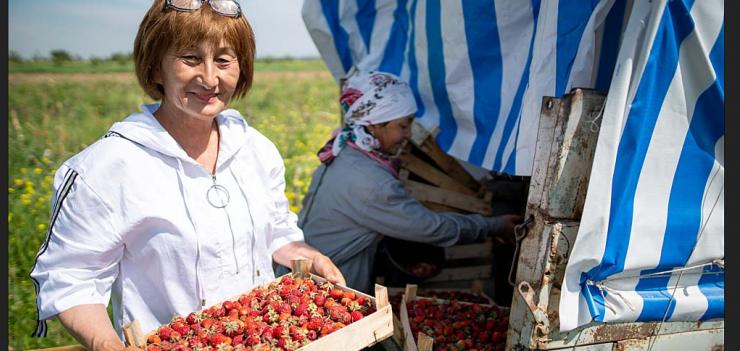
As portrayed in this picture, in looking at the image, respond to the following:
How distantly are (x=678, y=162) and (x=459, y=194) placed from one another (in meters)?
2.08

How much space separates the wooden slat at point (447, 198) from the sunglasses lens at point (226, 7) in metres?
2.24

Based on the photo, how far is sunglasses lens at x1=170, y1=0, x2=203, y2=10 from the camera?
6.93ft

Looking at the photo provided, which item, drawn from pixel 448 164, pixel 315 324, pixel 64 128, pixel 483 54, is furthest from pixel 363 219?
pixel 64 128

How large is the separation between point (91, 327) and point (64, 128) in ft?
27.1

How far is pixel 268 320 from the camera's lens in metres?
2.18

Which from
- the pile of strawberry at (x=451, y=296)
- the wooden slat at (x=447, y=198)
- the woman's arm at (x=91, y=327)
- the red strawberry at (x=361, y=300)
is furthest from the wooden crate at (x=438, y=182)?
the woman's arm at (x=91, y=327)

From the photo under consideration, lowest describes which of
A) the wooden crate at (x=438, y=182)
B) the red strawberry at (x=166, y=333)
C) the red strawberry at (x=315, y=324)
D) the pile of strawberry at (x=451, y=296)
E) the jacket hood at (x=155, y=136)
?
the pile of strawberry at (x=451, y=296)

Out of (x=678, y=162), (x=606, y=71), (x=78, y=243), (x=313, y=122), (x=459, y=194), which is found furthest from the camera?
(x=313, y=122)

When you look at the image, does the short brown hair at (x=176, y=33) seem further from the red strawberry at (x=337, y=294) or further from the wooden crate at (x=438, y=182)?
the wooden crate at (x=438, y=182)

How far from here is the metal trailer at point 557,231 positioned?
2146 mm

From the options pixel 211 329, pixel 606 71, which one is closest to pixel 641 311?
pixel 606 71

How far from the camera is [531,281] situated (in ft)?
7.52

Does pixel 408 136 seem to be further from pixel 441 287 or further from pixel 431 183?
pixel 441 287

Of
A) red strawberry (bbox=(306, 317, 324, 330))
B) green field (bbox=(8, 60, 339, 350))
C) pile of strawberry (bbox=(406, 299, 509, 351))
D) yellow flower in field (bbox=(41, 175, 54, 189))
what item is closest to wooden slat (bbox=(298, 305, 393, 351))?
red strawberry (bbox=(306, 317, 324, 330))
